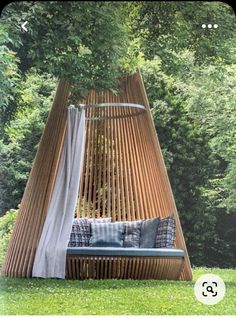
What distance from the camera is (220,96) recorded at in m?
2.57

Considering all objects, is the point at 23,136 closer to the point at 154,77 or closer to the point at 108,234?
the point at 154,77

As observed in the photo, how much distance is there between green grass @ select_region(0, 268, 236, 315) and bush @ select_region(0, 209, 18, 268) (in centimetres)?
15

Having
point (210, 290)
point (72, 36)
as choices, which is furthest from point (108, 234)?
point (72, 36)

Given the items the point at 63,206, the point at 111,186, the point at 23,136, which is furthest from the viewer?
the point at 111,186

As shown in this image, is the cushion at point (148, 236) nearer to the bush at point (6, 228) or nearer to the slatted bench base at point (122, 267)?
the slatted bench base at point (122, 267)

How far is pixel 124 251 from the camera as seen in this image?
3066mm

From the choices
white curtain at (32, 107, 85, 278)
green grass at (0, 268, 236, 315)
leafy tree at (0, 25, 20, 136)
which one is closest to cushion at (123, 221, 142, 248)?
white curtain at (32, 107, 85, 278)

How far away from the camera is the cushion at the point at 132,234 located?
127 inches

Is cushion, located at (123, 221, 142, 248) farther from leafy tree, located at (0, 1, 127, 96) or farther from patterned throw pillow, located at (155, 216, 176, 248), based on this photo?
leafy tree, located at (0, 1, 127, 96)

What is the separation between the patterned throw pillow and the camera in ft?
9.87

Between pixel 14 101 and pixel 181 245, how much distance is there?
3.10 feet

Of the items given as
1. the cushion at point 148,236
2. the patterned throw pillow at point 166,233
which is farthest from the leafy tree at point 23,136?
the cushion at point 148,236

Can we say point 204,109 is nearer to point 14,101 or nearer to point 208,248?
point 208,248

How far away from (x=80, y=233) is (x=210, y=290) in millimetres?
892
